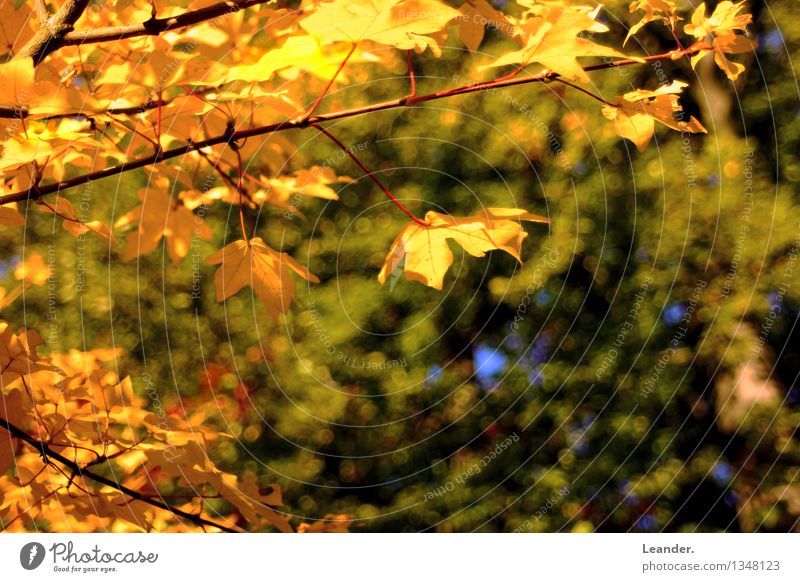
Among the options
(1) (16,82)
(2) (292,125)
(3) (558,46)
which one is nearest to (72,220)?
(1) (16,82)

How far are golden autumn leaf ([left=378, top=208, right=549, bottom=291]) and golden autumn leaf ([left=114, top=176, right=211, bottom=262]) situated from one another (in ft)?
0.82

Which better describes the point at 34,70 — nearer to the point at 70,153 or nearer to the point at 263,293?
the point at 70,153

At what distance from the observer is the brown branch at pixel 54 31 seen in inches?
23.4

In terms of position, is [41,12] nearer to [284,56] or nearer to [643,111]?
[284,56]

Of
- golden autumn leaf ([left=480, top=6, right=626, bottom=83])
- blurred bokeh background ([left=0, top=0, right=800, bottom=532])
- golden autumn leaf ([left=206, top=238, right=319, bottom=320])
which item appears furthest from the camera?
blurred bokeh background ([left=0, top=0, right=800, bottom=532])

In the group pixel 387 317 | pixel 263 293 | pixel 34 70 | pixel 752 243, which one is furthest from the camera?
pixel 387 317

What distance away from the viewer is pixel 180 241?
2.51 ft

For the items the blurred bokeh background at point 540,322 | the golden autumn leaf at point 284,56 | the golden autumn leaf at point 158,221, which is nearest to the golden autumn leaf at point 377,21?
the golden autumn leaf at point 284,56

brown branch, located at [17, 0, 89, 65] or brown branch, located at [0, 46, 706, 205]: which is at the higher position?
brown branch, located at [17, 0, 89, 65]

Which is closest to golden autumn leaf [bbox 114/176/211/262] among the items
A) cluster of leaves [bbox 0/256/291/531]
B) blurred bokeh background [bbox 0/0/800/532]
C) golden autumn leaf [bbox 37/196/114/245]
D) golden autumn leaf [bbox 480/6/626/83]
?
golden autumn leaf [bbox 37/196/114/245]

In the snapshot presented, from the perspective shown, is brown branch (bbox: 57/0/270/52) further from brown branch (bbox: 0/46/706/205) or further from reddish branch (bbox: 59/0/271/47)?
brown branch (bbox: 0/46/706/205)

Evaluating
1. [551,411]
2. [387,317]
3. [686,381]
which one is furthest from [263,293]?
[686,381]

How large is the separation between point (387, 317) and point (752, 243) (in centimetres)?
77

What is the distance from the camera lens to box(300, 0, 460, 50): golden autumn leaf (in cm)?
56
